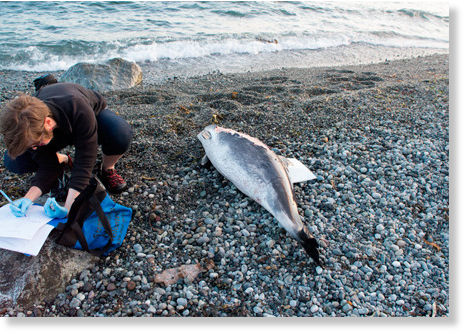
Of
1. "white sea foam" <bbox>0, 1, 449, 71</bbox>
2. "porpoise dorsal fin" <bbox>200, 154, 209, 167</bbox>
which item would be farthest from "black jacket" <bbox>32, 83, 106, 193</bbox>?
"white sea foam" <bbox>0, 1, 449, 71</bbox>

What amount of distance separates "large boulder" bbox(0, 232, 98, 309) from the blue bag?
0.41ft

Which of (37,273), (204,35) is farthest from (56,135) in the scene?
(204,35)

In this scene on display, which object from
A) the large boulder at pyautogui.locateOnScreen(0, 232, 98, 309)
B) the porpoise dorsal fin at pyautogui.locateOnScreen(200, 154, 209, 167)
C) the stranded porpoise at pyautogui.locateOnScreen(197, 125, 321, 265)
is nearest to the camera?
the large boulder at pyautogui.locateOnScreen(0, 232, 98, 309)

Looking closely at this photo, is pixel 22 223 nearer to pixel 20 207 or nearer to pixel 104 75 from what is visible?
pixel 20 207

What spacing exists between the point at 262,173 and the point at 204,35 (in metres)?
10.5

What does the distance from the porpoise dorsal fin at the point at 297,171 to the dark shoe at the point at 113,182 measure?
2.03 meters

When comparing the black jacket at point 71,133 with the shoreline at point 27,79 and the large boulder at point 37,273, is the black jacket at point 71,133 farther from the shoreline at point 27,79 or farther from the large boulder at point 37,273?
the shoreline at point 27,79

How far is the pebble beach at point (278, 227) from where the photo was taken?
272 cm

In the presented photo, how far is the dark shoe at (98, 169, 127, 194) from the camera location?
380 cm

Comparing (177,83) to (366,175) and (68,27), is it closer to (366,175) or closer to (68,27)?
(366,175)

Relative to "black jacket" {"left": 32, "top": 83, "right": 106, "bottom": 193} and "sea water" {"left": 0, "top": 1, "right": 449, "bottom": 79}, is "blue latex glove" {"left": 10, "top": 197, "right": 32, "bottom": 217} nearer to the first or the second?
"black jacket" {"left": 32, "top": 83, "right": 106, "bottom": 193}

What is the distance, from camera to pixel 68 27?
12.5 metres

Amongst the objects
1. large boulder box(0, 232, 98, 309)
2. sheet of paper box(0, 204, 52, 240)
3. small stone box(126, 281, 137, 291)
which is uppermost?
sheet of paper box(0, 204, 52, 240)

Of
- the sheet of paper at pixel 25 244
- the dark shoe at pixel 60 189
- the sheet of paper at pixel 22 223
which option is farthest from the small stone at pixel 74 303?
the dark shoe at pixel 60 189
